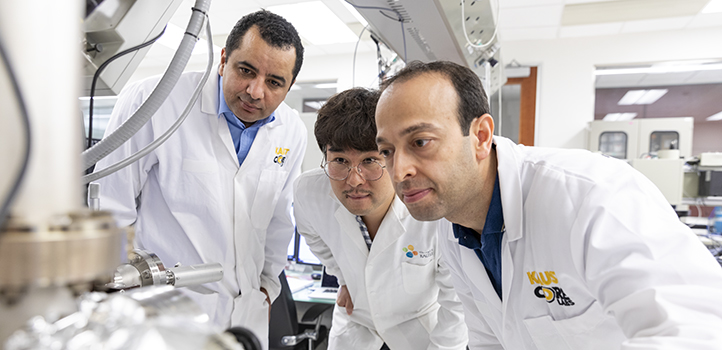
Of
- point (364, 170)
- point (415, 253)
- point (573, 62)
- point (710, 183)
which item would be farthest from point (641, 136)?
point (364, 170)

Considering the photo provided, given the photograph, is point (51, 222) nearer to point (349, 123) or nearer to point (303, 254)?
point (349, 123)

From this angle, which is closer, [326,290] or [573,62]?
[326,290]

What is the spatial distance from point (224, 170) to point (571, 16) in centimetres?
433

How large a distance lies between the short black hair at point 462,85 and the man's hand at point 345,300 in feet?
2.86

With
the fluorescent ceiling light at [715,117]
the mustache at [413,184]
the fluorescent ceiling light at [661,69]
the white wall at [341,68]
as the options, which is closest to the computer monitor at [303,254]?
the mustache at [413,184]

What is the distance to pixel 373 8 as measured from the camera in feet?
4.02

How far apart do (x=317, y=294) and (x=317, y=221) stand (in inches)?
46.5

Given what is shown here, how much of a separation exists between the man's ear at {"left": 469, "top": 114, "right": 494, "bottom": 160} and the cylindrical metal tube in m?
0.70

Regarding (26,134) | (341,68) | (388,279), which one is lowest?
(388,279)

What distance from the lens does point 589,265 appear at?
83 cm

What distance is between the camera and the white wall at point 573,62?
15.6 feet

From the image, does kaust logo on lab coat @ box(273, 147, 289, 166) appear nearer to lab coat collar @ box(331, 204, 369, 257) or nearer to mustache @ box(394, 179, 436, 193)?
lab coat collar @ box(331, 204, 369, 257)

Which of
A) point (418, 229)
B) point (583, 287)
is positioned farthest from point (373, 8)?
point (583, 287)

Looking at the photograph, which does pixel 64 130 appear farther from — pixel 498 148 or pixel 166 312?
pixel 498 148
